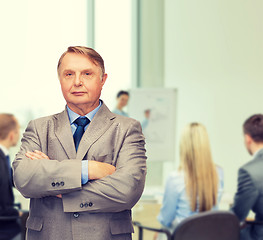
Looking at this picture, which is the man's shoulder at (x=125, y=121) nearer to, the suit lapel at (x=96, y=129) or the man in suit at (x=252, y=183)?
the suit lapel at (x=96, y=129)

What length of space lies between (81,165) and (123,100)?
514 centimetres

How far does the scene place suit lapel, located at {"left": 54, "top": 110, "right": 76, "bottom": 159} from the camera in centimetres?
98

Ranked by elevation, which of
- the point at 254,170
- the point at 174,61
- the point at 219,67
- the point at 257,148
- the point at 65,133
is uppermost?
the point at 174,61

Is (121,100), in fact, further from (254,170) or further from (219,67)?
(254,170)

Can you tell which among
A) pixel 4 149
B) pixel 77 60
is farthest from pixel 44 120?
pixel 4 149

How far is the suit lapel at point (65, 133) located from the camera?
3.20ft

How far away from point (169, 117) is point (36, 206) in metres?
5.45

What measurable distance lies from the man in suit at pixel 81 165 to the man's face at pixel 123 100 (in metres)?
5.04

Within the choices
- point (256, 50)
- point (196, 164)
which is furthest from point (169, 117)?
point (196, 164)

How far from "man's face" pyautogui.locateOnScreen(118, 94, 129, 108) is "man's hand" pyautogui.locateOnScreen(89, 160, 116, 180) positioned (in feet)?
16.7

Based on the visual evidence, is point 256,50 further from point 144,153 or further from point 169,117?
point 144,153

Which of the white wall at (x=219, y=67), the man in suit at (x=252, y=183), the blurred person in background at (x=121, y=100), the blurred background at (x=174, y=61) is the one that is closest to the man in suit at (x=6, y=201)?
the man in suit at (x=252, y=183)

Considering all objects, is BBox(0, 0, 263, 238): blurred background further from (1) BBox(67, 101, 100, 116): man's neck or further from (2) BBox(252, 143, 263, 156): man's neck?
(1) BBox(67, 101, 100, 116): man's neck

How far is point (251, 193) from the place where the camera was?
10.5 feet
